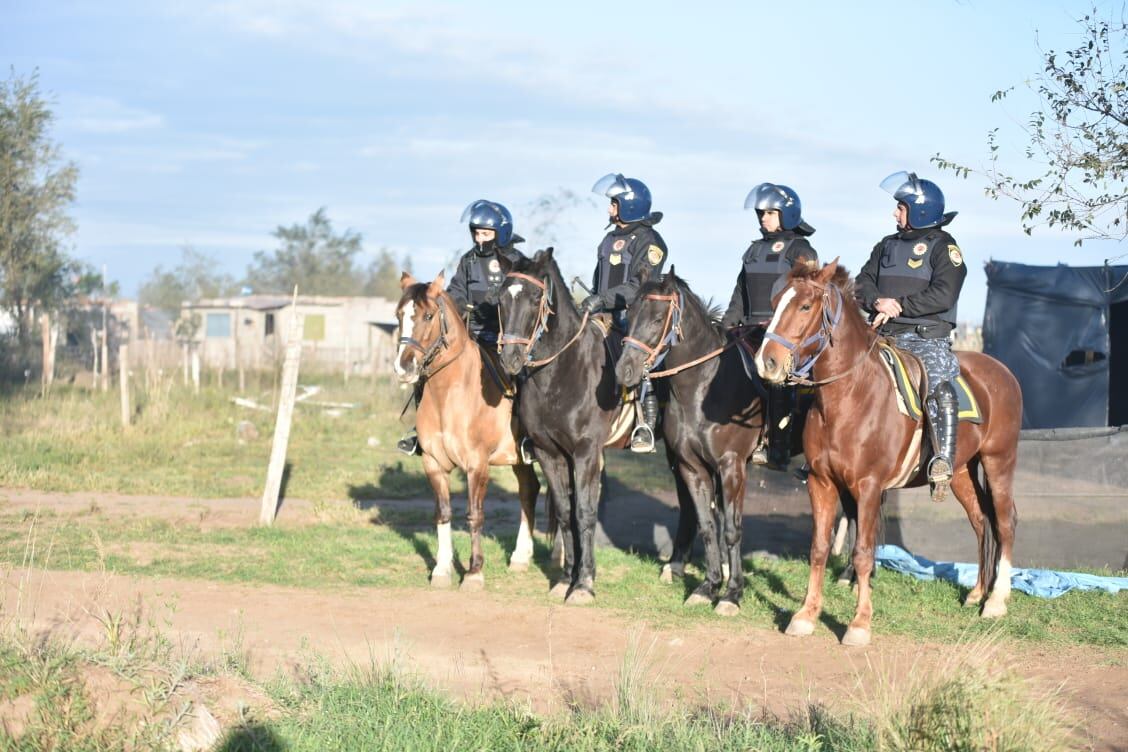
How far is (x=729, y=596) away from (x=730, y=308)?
2555mm

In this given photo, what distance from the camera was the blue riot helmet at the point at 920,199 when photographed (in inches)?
358

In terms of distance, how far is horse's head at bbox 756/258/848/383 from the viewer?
7699 millimetres

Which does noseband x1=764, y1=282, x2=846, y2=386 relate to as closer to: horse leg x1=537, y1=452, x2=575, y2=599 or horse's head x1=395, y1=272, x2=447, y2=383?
horse leg x1=537, y1=452, x2=575, y2=599

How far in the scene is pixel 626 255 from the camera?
33.1 ft

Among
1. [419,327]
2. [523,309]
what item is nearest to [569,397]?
[523,309]

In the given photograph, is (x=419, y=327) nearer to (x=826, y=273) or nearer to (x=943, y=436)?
(x=826, y=273)

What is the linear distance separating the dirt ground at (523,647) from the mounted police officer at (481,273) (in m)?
2.08

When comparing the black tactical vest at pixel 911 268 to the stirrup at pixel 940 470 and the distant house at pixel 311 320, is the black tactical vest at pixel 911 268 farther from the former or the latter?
the distant house at pixel 311 320

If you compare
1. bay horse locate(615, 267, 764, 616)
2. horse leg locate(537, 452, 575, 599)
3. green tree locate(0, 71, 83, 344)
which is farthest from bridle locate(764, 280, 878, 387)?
green tree locate(0, 71, 83, 344)

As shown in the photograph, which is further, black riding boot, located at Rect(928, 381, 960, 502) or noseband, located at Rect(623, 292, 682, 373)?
noseband, located at Rect(623, 292, 682, 373)

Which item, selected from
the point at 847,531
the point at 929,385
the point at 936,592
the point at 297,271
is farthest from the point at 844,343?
the point at 297,271

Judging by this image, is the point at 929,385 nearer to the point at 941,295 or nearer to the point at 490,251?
the point at 941,295

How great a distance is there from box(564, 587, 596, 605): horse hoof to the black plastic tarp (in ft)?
37.1

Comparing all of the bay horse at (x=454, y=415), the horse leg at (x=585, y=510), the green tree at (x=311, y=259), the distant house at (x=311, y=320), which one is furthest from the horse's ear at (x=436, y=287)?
the green tree at (x=311, y=259)
